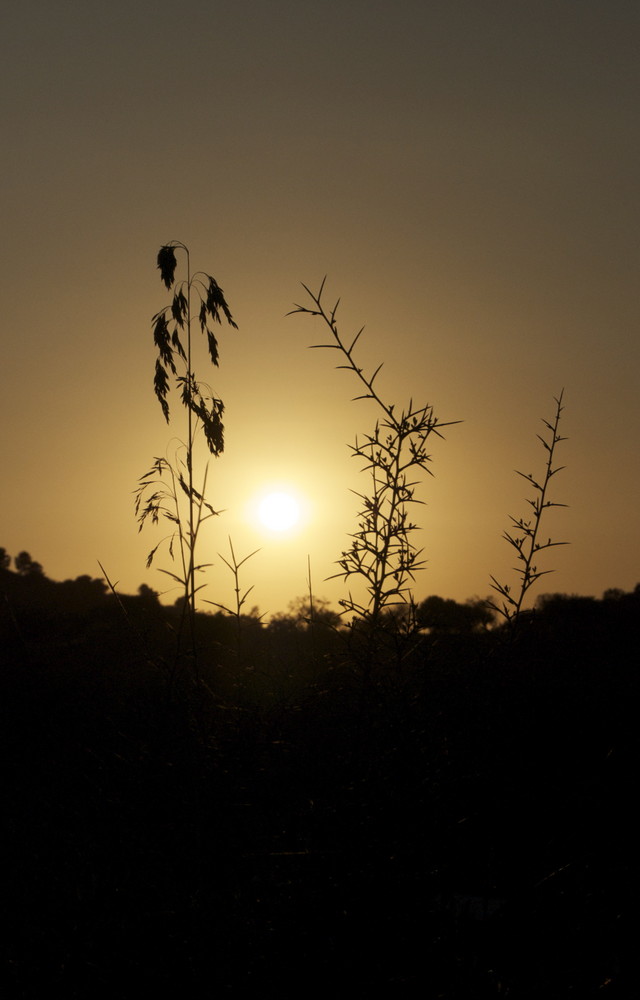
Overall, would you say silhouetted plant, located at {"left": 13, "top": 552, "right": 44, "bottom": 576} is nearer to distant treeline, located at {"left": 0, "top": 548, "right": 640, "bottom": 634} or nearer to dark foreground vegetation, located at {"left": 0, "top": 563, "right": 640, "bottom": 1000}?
distant treeline, located at {"left": 0, "top": 548, "right": 640, "bottom": 634}

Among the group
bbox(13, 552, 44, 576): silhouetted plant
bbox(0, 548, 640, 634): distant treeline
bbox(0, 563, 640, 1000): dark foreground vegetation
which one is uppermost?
bbox(13, 552, 44, 576): silhouetted plant

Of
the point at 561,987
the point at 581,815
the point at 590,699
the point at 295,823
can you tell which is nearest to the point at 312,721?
the point at 295,823

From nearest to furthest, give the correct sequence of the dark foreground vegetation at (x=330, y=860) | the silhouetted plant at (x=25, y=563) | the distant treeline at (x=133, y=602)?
the dark foreground vegetation at (x=330, y=860) → the distant treeline at (x=133, y=602) → the silhouetted plant at (x=25, y=563)

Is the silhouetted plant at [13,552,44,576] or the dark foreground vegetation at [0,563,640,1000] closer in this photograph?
the dark foreground vegetation at [0,563,640,1000]

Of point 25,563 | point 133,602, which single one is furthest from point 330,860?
point 25,563

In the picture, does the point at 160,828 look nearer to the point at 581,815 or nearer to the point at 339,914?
the point at 339,914

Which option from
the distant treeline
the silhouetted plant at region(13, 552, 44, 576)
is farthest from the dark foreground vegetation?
the silhouetted plant at region(13, 552, 44, 576)

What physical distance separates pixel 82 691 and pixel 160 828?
6.64 metres

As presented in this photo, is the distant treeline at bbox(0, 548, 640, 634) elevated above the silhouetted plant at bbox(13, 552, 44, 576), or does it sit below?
below

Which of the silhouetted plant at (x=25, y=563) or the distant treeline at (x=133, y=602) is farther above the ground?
the silhouetted plant at (x=25, y=563)

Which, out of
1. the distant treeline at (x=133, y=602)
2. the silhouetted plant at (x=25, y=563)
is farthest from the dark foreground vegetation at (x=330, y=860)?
the silhouetted plant at (x=25, y=563)

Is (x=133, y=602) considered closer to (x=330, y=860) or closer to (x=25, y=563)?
(x=330, y=860)

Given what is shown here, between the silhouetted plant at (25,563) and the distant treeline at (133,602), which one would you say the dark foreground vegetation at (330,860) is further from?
the silhouetted plant at (25,563)

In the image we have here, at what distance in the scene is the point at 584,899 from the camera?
4512 millimetres
